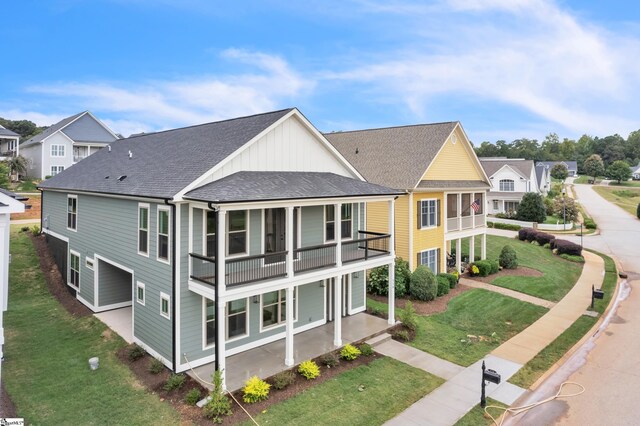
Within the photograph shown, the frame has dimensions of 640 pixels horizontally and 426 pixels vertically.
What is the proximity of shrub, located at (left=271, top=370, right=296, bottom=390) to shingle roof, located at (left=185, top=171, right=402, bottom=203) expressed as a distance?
484cm

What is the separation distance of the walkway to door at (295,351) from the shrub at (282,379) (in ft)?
1.59

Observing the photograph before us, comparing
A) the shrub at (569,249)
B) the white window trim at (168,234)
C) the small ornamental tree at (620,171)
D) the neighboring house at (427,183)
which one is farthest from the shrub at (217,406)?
the small ornamental tree at (620,171)

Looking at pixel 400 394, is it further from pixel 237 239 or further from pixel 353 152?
pixel 353 152

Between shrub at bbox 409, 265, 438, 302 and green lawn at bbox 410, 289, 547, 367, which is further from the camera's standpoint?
shrub at bbox 409, 265, 438, 302

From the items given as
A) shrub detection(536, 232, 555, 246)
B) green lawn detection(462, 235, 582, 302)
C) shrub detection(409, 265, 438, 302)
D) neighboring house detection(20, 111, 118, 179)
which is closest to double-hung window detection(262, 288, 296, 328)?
shrub detection(409, 265, 438, 302)

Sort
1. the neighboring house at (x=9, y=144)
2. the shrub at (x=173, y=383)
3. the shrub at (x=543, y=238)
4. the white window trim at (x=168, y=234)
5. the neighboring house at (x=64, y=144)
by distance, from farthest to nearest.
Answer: the neighboring house at (x=9, y=144) → the neighboring house at (x=64, y=144) → the shrub at (x=543, y=238) → the white window trim at (x=168, y=234) → the shrub at (x=173, y=383)

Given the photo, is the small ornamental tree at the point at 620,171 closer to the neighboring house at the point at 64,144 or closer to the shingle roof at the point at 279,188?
the shingle roof at the point at 279,188

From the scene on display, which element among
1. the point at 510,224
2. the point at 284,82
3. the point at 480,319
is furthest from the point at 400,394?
the point at 510,224

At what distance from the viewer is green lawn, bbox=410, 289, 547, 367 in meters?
13.2

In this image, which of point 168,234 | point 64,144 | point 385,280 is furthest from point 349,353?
point 64,144

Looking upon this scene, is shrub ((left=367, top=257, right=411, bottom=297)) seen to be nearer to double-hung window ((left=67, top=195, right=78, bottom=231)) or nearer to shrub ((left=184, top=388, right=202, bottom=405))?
shrub ((left=184, top=388, right=202, bottom=405))

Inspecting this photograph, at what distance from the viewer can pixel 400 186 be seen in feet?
68.1

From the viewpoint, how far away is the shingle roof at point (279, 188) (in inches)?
414

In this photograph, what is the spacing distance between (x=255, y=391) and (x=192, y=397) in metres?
1.58
